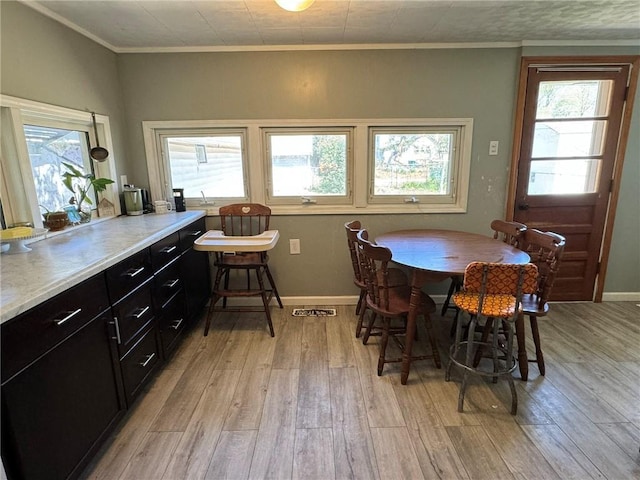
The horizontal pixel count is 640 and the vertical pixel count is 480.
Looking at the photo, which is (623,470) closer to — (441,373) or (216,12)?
(441,373)

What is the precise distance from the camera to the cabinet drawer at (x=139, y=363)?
1718 millimetres

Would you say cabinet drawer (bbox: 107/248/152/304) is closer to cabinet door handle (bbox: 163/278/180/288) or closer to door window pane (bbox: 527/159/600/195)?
cabinet door handle (bbox: 163/278/180/288)

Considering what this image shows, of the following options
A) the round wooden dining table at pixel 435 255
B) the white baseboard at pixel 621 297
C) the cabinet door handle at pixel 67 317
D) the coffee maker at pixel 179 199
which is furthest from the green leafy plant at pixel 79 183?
the white baseboard at pixel 621 297

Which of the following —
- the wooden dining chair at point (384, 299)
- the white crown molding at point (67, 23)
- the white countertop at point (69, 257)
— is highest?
the white crown molding at point (67, 23)

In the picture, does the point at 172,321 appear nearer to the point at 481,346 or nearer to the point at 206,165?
the point at 206,165

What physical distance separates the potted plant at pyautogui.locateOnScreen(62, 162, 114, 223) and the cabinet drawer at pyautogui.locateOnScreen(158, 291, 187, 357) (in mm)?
824

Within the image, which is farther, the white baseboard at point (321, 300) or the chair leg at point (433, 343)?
the white baseboard at point (321, 300)

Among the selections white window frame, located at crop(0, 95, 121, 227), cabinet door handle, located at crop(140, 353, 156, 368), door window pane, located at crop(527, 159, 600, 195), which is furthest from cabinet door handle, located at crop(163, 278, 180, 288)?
door window pane, located at crop(527, 159, 600, 195)

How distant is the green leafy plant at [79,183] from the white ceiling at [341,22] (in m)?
0.92

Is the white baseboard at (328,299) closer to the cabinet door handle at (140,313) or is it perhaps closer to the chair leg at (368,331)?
the chair leg at (368,331)

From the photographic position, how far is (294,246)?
10.1ft

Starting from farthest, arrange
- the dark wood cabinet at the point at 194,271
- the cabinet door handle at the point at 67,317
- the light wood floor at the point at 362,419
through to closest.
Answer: the dark wood cabinet at the point at 194,271, the light wood floor at the point at 362,419, the cabinet door handle at the point at 67,317

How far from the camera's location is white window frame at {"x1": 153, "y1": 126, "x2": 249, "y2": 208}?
9.48 ft

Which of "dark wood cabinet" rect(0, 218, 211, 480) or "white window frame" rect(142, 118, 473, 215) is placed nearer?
"dark wood cabinet" rect(0, 218, 211, 480)
